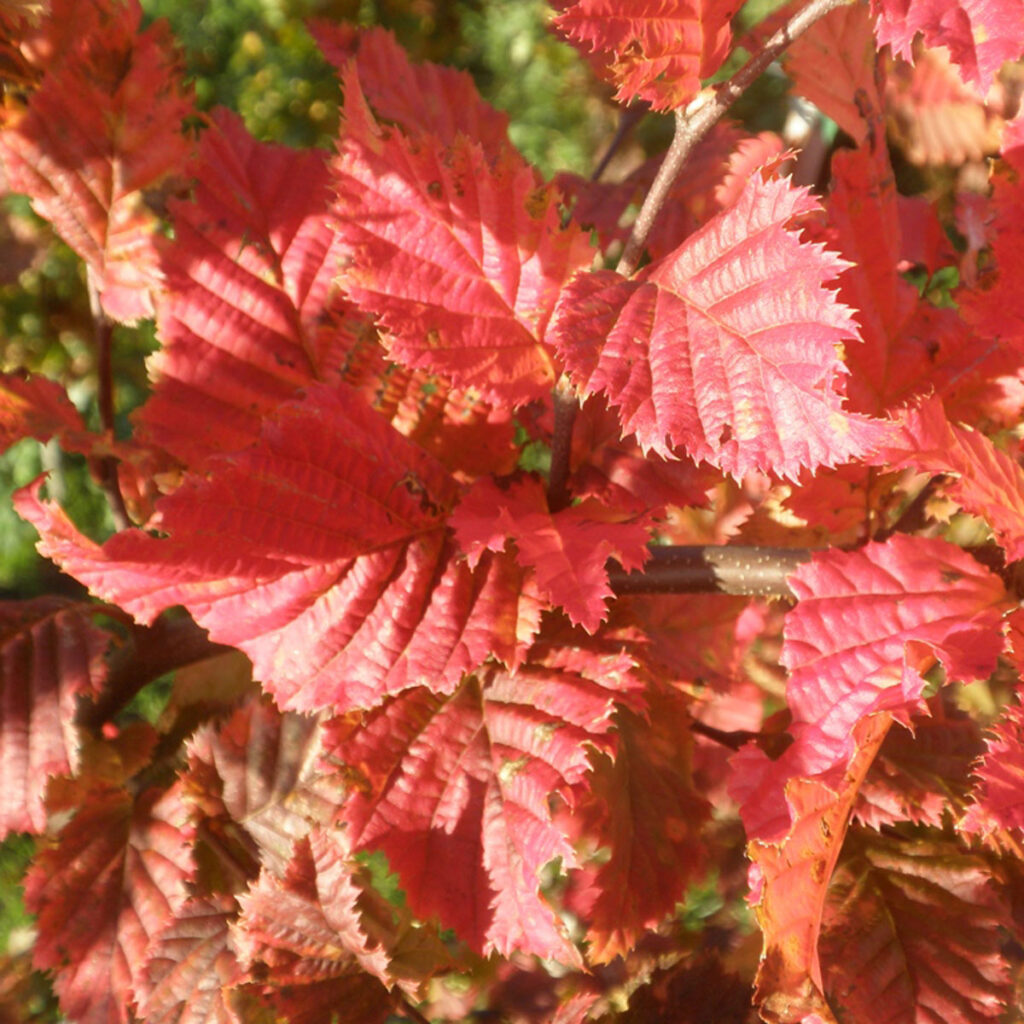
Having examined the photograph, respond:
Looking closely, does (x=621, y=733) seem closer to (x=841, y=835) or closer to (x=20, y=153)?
(x=841, y=835)

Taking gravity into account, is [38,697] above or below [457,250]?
below

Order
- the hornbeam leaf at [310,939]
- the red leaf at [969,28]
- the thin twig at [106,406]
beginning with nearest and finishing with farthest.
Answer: the red leaf at [969,28]
the hornbeam leaf at [310,939]
the thin twig at [106,406]

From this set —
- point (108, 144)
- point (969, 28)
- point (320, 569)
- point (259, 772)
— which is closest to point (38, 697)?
point (259, 772)

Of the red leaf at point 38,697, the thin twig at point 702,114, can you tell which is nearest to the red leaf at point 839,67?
the thin twig at point 702,114

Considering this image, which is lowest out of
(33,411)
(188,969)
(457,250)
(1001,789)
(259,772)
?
(188,969)

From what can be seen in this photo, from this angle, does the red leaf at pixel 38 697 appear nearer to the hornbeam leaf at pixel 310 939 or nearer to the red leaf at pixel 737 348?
the hornbeam leaf at pixel 310 939

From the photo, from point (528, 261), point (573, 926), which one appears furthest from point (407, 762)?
point (573, 926)

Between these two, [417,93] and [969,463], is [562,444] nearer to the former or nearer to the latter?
[969,463]
